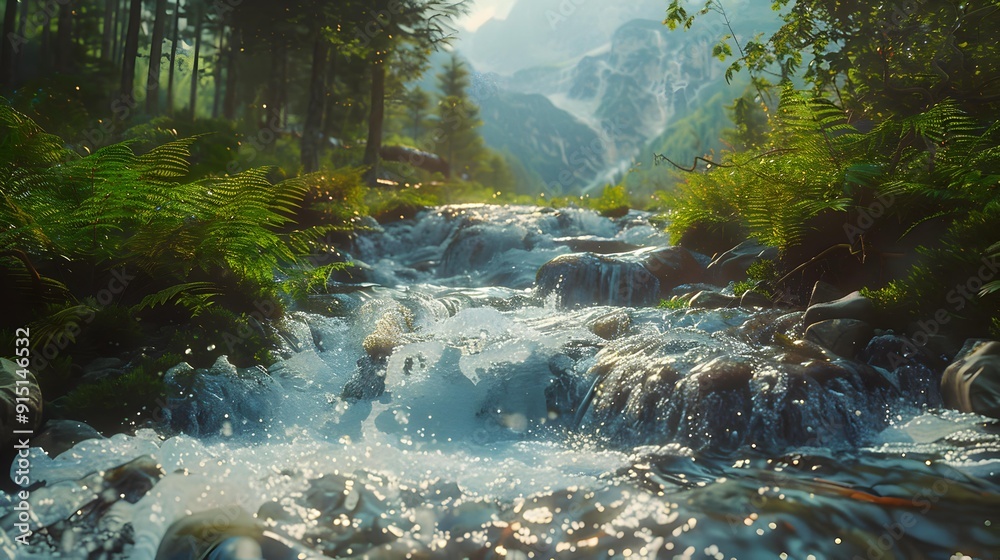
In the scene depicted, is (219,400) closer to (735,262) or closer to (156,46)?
(735,262)

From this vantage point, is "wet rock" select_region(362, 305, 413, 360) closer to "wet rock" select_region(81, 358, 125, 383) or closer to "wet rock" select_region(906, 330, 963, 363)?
"wet rock" select_region(81, 358, 125, 383)

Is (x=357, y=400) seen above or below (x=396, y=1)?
below

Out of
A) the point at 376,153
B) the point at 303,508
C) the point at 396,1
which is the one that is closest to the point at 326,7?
the point at 396,1

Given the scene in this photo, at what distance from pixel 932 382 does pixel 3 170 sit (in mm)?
7833

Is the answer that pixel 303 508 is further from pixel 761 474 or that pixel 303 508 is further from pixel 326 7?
pixel 326 7

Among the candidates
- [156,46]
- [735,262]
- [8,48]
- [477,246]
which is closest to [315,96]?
[156,46]

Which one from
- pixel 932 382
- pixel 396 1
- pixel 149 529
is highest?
pixel 396 1

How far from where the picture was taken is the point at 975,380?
15.4 ft

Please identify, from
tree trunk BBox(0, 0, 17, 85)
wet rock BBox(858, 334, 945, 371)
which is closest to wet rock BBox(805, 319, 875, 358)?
wet rock BBox(858, 334, 945, 371)

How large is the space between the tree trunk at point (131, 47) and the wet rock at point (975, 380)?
20.3 m

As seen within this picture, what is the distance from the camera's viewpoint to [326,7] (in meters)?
17.2

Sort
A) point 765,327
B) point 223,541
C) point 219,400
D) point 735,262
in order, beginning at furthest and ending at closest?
1. point 735,262
2. point 765,327
3. point 219,400
4. point 223,541

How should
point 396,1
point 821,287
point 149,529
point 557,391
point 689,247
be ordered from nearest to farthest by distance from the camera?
point 149,529 → point 557,391 → point 821,287 → point 689,247 → point 396,1

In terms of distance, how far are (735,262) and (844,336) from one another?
13.0 feet
